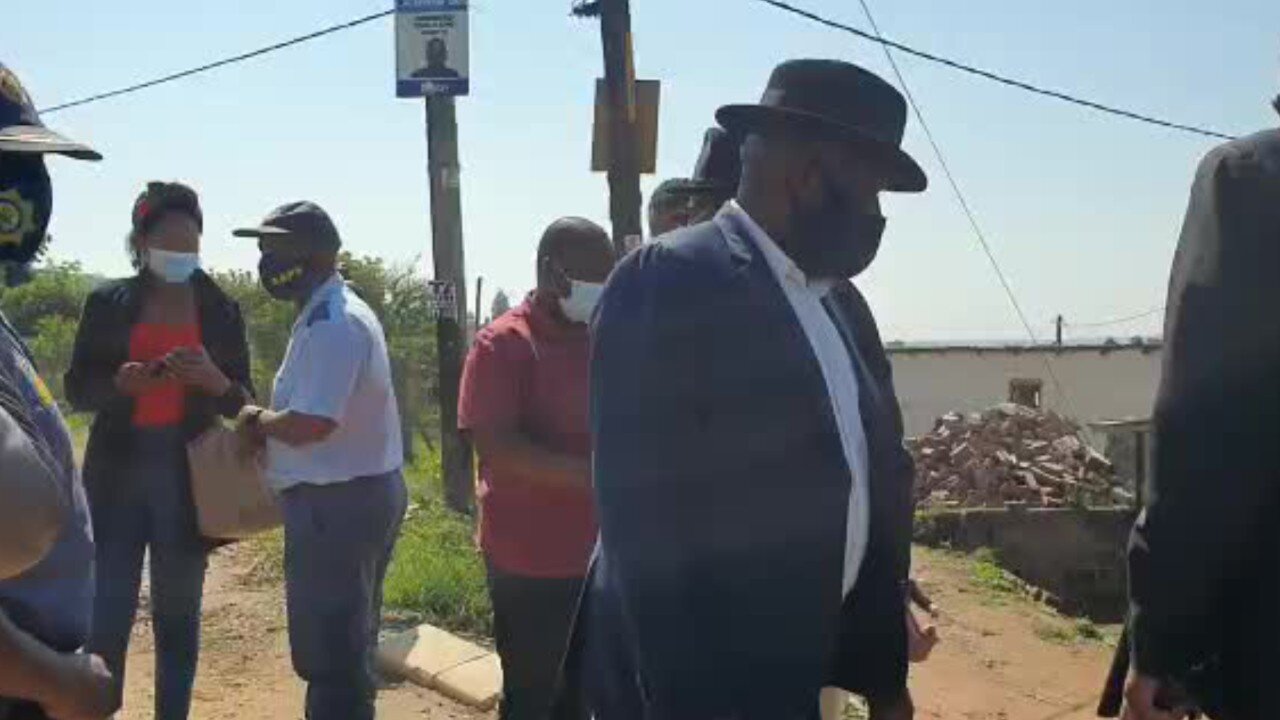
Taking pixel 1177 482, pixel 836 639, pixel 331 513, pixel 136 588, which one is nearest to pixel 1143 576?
pixel 1177 482

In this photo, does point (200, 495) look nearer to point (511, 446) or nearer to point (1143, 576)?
point (511, 446)

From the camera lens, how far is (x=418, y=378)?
51.9 ft

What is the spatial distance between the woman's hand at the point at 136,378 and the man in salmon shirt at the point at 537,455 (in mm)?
1057

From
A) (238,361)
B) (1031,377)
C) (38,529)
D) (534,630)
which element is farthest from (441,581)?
(1031,377)

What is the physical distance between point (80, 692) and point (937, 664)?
617 cm

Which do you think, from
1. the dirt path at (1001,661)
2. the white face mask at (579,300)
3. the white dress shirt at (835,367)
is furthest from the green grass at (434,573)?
the white dress shirt at (835,367)

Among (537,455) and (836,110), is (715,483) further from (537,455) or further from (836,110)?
(537,455)

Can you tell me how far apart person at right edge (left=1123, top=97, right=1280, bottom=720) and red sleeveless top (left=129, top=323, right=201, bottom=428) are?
9.74ft

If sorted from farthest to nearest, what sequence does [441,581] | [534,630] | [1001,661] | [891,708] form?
[1001,661] < [441,581] < [534,630] < [891,708]

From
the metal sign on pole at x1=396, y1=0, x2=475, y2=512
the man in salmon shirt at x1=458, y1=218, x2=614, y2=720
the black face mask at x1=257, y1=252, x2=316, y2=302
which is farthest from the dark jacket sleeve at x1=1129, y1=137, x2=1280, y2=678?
the metal sign on pole at x1=396, y1=0, x2=475, y2=512

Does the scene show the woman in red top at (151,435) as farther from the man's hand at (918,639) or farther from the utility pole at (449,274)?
the utility pole at (449,274)

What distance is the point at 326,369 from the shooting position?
3.68m

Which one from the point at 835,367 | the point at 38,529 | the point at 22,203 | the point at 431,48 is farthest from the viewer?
the point at 431,48

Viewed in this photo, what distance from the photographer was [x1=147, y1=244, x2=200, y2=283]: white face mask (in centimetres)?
426
